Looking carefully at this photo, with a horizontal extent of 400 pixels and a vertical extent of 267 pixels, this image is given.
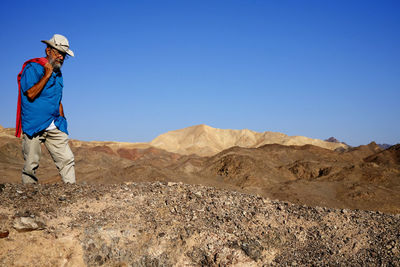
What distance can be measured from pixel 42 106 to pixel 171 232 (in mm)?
1954

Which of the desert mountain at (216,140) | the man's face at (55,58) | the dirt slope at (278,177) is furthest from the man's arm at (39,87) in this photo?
the desert mountain at (216,140)

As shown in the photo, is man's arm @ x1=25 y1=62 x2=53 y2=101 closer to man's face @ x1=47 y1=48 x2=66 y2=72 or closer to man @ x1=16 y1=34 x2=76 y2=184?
man @ x1=16 y1=34 x2=76 y2=184

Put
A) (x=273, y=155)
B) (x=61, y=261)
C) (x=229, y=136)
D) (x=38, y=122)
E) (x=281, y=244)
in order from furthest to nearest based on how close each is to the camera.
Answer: (x=229, y=136) < (x=273, y=155) < (x=38, y=122) < (x=281, y=244) < (x=61, y=261)

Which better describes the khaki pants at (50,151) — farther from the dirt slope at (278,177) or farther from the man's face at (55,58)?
the dirt slope at (278,177)

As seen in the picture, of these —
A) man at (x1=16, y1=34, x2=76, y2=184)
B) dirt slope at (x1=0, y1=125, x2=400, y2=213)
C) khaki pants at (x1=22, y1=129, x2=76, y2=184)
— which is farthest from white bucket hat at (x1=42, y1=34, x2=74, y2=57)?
dirt slope at (x1=0, y1=125, x2=400, y2=213)

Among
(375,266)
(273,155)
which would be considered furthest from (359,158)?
(375,266)

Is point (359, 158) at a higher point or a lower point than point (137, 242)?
higher

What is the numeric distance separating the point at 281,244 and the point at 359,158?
24.0 metres

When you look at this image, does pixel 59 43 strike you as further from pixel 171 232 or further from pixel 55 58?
pixel 171 232

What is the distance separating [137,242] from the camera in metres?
3.06

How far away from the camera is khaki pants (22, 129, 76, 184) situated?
3773 mm

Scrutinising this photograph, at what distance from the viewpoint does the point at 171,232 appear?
315 centimetres

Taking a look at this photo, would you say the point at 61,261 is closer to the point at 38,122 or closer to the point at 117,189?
the point at 117,189

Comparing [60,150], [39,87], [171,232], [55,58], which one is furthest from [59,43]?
[171,232]
